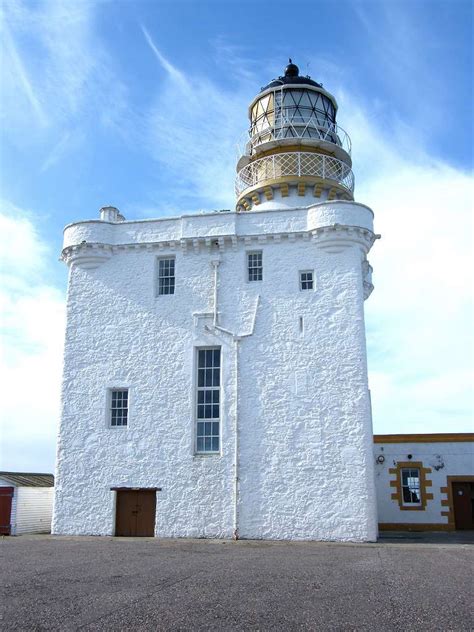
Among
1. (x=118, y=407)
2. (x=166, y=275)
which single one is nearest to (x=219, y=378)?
(x=118, y=407)

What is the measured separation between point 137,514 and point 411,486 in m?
10.3

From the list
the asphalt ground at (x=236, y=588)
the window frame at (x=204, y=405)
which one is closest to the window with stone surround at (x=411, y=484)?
the asphalt ground at (x=236, y=588)

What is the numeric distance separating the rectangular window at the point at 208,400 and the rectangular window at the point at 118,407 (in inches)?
93.3

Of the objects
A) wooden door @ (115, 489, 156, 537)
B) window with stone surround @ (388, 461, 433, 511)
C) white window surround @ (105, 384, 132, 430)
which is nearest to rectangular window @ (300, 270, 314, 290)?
white window surround @ (105, 384, 132, 430)

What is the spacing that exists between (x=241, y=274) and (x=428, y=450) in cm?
997

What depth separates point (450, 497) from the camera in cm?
2258

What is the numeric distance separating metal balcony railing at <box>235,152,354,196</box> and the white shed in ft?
45.9

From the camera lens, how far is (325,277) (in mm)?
19297

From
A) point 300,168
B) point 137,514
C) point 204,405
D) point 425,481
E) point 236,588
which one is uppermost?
point 300,168

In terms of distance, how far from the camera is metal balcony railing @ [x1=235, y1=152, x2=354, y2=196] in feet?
74.5

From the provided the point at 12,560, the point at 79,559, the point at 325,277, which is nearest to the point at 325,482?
the point at 325,277

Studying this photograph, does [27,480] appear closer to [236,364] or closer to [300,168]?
[236,364]

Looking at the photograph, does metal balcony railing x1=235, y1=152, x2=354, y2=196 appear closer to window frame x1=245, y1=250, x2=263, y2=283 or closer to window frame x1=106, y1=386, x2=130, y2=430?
window frame x1=245, y1=250, x2=263, y2=283

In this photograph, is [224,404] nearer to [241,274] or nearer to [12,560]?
[241,274]
